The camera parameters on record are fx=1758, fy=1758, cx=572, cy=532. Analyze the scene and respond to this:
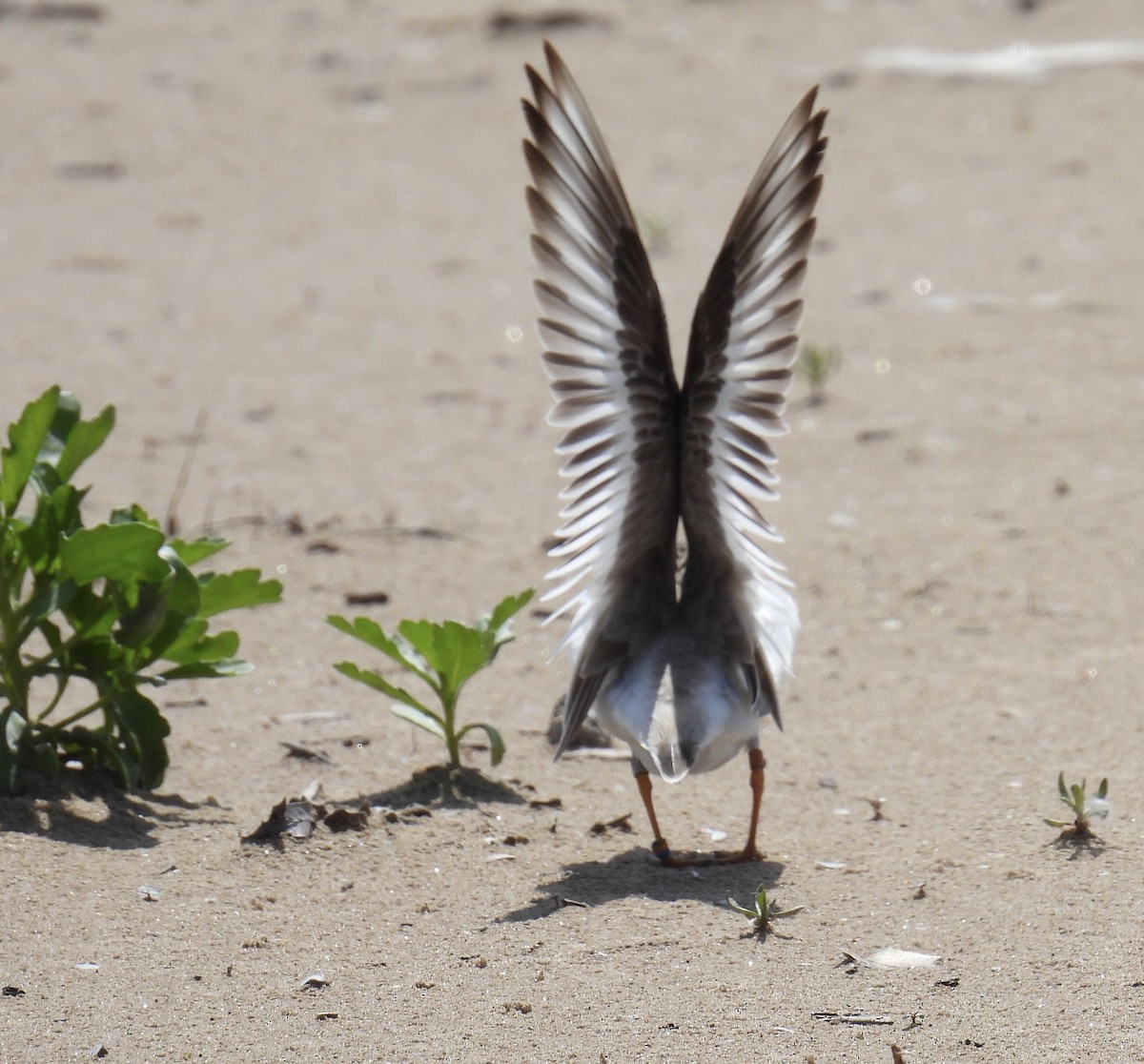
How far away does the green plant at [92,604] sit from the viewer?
4.36 m

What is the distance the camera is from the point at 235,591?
15.1 ft

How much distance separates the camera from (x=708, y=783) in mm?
5281

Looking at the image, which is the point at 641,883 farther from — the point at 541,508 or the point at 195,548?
the point at 541,508

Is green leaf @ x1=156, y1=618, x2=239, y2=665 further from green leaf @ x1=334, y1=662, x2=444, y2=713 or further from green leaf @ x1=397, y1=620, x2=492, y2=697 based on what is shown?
green leaf @ x1=397, y1=620, x2=492, y2=697

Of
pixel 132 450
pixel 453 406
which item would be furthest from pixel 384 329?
pixel 132 450

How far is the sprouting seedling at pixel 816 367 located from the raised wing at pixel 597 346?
4.15 meters

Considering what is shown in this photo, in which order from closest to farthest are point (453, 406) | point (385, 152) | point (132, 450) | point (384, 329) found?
1. point (132, 450)
2. point (453, 406)
3. point (384, 329)
4. point (385, 152)

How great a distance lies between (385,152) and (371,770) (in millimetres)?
8635

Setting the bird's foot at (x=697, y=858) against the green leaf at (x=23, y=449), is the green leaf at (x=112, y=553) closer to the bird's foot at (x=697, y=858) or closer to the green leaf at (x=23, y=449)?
the green leaf at (x=23, y=449)

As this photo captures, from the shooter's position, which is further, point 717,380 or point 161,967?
point 717,380

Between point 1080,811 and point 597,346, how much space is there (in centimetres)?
170

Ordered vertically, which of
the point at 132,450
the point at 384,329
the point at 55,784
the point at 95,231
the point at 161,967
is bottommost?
the point at 161,967

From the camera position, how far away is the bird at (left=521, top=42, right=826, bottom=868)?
14.1 feet

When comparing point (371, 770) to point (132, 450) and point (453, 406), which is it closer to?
point (132, 450)
